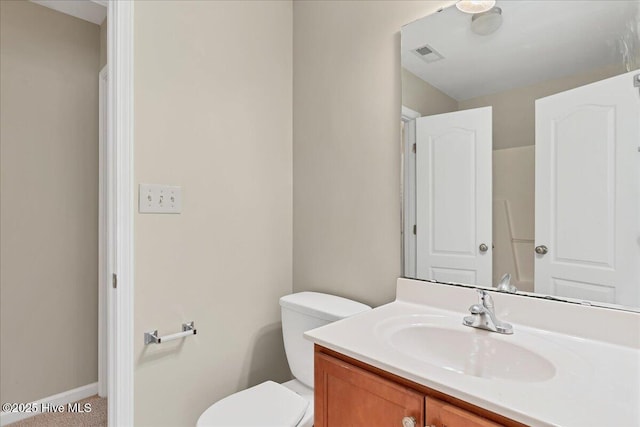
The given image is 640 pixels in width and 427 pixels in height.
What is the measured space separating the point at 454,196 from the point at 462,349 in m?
0.51

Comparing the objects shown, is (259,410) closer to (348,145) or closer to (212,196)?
(212,196)

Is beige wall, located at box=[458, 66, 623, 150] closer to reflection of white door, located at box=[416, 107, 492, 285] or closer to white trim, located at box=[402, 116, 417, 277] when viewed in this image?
reflection of white door, located at box=[416, 107, 492, 285]

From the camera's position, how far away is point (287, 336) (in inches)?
59.1

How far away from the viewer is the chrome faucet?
3.27 ft

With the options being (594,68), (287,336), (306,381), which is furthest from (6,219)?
(594,68)

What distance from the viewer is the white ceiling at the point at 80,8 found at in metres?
1.99

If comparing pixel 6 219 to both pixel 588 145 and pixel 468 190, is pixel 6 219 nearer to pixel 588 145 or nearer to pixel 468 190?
pixel 468 190

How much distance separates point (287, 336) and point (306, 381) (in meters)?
0.20

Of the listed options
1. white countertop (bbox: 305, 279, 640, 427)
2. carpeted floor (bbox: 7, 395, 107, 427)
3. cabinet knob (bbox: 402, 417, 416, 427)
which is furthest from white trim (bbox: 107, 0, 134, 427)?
cabinet knob (bbox: 402, 417, 416, 427)

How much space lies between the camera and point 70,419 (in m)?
1.95

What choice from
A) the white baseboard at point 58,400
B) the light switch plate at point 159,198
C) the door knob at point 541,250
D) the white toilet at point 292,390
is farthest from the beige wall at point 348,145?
the white baseboard at point 58,400

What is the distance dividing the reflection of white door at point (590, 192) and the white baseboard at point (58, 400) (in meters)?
2.56

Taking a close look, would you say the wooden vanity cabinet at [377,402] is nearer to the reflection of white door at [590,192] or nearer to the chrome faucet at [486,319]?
the chrome faucet at [486,319]

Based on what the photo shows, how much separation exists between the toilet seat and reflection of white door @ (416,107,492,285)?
68 centimetres
